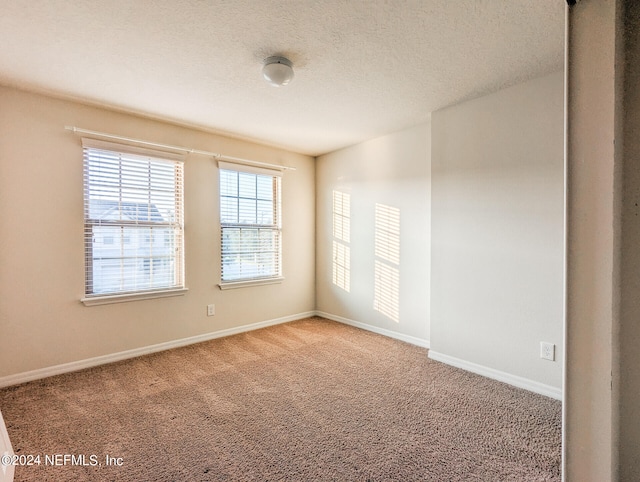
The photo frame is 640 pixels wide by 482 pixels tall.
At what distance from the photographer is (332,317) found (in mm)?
4668

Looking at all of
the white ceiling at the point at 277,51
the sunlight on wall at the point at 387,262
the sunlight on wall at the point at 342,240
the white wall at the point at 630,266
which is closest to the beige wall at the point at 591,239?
the white wall at the point at 630,266

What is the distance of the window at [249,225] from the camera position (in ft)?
12.9

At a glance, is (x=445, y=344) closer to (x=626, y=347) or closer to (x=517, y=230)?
(x=517, y=230)

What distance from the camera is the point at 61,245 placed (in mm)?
2844

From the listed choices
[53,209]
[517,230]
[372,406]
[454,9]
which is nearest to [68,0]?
[53,209]

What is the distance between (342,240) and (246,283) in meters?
1.45

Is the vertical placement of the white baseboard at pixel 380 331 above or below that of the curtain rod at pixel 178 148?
below

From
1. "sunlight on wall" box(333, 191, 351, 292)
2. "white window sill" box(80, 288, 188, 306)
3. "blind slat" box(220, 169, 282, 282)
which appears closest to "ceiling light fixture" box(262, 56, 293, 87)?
"blind slat" box(220, 169, 282, 282)

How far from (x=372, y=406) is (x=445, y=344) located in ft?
3.93

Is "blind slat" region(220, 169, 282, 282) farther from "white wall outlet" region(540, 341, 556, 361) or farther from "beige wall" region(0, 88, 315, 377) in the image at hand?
"white wall outlet" region(540, 341, 556, 361)

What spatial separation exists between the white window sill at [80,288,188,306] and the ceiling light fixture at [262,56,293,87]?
2.45 metres

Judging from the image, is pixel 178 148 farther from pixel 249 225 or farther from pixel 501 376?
pixel 501 376

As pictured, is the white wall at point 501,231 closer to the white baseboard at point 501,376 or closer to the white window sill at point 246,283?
the white baseboard at point 501,376

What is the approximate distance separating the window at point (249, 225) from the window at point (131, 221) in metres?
0.55
